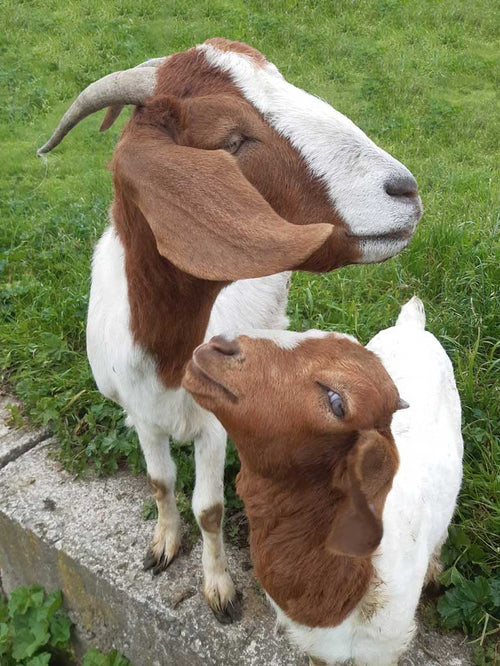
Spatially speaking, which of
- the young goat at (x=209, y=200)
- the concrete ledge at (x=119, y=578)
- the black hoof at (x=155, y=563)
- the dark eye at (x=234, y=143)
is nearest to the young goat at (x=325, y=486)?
the young goat at (x=209, y=200)

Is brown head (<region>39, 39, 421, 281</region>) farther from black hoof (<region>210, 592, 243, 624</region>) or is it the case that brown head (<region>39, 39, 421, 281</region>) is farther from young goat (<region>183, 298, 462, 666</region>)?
black hoof (<region>210, 592, 243, 624</region>)

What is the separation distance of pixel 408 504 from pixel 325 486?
1.81ft

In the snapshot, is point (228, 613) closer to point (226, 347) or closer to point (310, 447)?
point (310, 447)

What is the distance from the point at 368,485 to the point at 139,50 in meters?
7.38

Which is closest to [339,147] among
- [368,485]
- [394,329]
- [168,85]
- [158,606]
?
[168,85]

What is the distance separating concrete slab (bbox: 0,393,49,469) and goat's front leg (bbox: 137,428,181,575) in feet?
2.89

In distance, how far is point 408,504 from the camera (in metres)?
2.28

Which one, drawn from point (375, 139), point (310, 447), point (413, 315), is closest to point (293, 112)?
point (310, 447)

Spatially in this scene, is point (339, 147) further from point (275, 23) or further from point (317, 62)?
point (275, 23)

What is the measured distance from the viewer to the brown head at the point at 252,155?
172 cm

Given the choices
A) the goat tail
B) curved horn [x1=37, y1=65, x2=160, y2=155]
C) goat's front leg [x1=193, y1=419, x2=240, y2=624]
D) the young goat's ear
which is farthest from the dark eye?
the goat tail

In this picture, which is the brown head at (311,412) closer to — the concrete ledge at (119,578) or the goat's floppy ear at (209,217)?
the goat's floppy ear at (209,217)

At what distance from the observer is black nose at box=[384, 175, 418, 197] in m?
1.82

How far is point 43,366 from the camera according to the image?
3750 mm
